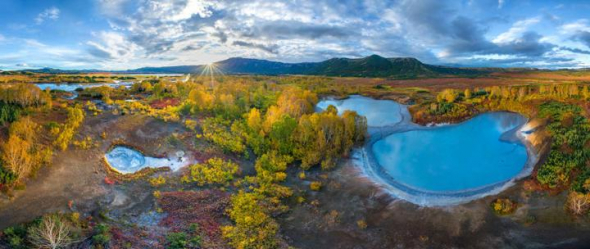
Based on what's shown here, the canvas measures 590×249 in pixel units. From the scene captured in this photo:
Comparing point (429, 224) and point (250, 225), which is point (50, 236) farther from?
point (429, 224)

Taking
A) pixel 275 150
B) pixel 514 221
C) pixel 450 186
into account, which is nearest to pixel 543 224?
pixel 514 221

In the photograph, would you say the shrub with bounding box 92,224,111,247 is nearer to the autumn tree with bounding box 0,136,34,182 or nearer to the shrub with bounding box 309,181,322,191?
the autumn tree with bounding box 0,136,34,182

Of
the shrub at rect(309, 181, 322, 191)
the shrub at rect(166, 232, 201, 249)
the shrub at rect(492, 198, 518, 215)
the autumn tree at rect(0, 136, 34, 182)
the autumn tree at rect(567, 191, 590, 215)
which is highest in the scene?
the autumn tree at rect(0, 136, 34, 182)

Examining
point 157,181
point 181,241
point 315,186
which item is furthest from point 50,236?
point 315,186

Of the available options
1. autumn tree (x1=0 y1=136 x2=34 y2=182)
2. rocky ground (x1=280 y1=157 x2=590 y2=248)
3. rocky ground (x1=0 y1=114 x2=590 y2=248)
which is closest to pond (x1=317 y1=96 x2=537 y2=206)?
rocky ground (x1=280 y1=157 x2=590 y2=248)

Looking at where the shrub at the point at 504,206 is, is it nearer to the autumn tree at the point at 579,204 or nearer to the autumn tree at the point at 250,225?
the autumn tree at the point at 579,204
